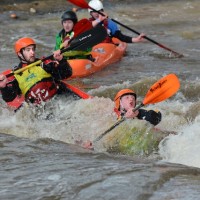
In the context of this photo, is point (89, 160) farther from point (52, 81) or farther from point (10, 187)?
point (52, 81)

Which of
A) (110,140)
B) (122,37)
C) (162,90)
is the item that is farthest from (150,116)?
(122,37)

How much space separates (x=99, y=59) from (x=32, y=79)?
405cm

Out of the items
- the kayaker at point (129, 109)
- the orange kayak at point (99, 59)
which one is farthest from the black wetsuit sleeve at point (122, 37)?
the kayaker at point (129, 109)

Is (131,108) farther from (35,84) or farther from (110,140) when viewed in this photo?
(35,84)

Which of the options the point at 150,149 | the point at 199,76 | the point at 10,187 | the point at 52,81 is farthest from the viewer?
the point at 199,76

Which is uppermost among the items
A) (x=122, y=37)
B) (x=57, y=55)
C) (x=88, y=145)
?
(x=122, y=37)

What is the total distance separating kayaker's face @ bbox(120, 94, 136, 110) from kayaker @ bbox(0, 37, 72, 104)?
1172 mm

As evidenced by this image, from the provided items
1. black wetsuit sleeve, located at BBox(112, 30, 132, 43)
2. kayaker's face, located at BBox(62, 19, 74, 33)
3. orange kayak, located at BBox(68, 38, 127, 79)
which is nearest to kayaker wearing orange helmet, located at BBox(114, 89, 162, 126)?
kayaker's face, located at BBox(62, 19, 74, 33)

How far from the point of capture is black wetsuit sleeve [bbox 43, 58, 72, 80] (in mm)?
7277

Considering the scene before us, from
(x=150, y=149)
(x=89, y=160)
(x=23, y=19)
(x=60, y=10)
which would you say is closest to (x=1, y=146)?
(x=89, y=160)

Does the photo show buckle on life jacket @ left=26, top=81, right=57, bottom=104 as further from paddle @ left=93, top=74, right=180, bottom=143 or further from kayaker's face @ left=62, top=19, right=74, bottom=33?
kayaker's face @ left=62, top=19, right=74, bottom=33

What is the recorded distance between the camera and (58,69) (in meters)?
7.34

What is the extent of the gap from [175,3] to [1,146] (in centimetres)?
1518

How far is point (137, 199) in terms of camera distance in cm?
397
